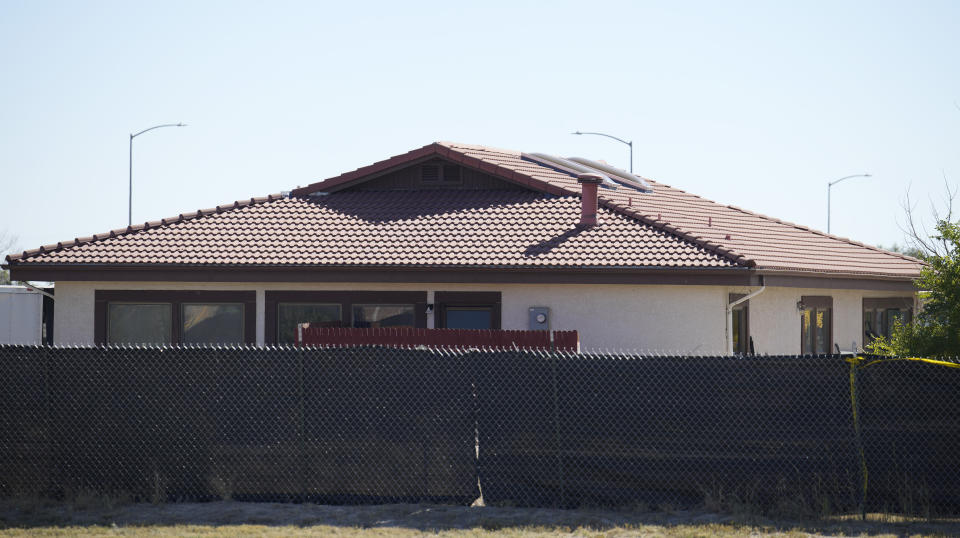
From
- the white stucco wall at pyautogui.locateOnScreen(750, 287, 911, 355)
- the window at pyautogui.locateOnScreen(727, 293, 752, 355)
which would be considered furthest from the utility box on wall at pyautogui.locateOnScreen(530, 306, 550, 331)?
the white stucco wall at pyautogui.locateOnScreen(750, 287, 911, 355)

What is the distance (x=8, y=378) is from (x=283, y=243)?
883cm

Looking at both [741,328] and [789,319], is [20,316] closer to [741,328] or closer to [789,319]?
[741,328]

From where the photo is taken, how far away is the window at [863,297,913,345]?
2314 centimetres

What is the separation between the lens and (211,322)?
19.5 meters

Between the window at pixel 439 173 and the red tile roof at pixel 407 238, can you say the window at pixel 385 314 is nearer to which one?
the red tile roof at pixel 407 238

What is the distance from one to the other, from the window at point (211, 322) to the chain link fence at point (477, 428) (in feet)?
25.9

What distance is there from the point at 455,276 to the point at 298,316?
303 cm

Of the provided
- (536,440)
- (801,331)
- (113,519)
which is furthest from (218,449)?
(801,331)

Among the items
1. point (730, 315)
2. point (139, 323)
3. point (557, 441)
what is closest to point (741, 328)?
point (730, 315)

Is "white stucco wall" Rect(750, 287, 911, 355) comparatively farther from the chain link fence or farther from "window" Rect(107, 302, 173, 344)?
"window" Rect(107, 302, 173, 344)

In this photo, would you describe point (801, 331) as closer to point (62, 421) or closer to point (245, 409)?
point (245, 409)

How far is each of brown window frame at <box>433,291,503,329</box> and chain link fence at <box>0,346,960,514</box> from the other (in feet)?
25.5

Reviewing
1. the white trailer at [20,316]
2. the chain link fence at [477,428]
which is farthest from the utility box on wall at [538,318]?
the white trailer at [20,316]

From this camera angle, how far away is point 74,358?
11500 mm
